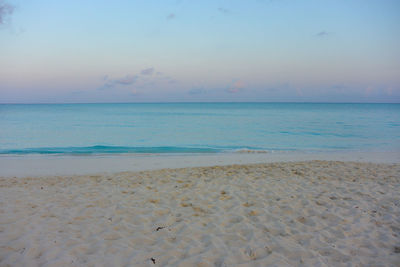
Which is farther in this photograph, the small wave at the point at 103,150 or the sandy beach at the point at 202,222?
the small wave at the point at 103,150

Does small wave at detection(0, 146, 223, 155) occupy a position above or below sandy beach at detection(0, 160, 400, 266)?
below

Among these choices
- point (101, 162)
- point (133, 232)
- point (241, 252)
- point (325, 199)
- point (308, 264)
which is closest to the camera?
point (308, 264)

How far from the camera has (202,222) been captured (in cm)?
489

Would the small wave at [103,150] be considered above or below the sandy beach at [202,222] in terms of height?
below

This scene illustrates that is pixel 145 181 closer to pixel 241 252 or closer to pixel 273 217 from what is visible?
pixel 273 217

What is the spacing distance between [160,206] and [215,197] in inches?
51.2

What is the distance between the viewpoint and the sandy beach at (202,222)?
3.80m

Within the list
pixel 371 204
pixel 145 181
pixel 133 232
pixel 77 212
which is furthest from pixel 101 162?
pixel 371 204

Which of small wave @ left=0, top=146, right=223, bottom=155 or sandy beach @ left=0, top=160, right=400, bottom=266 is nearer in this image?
sandy beach @ left=0, top=160, right=400, bottom=266

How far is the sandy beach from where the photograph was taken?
3797 millimetres

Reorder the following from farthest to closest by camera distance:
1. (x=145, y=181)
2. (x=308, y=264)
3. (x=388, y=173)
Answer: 1. (x=388, y=173)
2. (x=145, y=181)
3. (x=308, y=264)

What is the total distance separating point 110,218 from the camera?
16.7 ft

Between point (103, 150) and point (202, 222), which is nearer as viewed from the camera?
point (202, 222)

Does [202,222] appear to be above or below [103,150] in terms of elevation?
above
